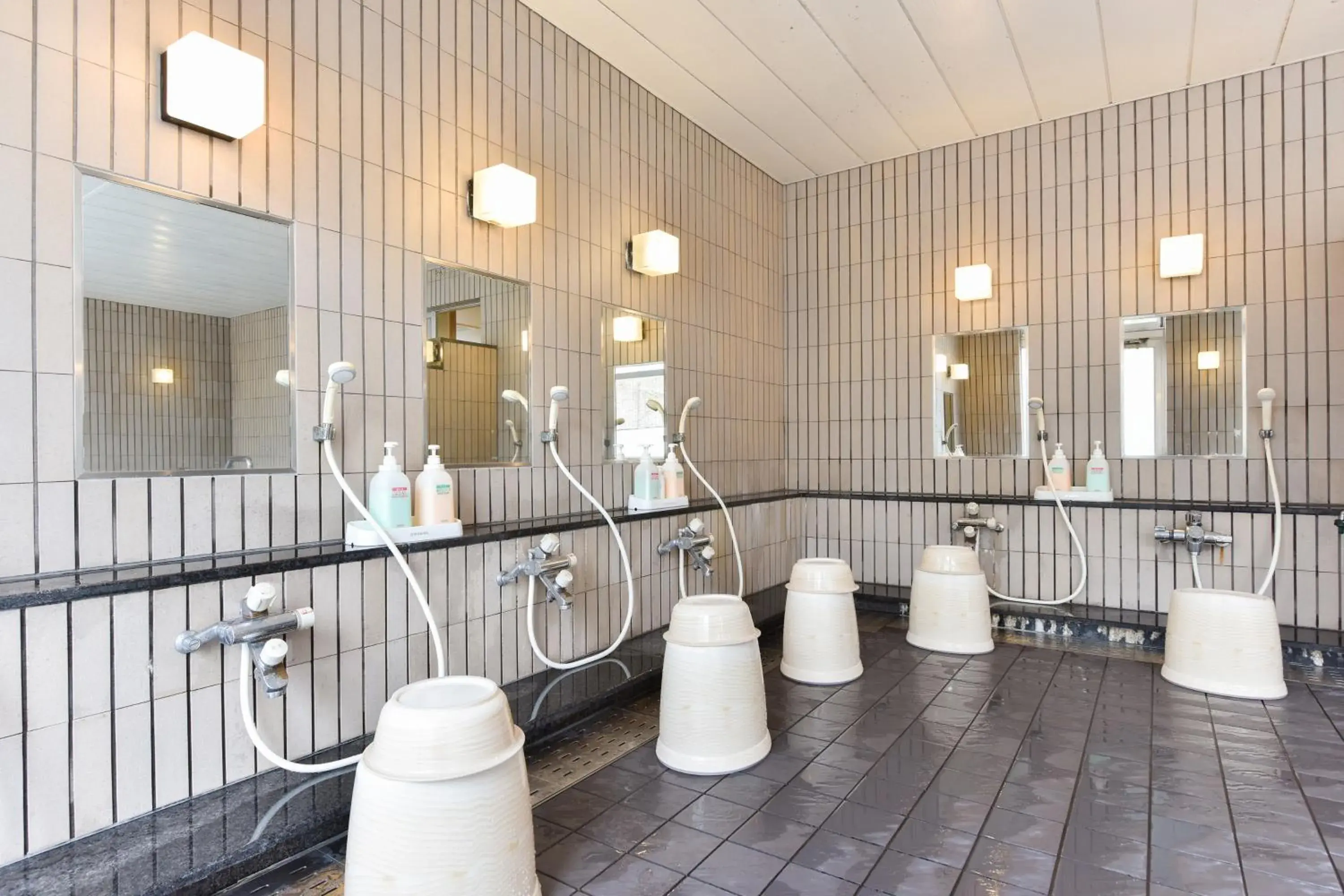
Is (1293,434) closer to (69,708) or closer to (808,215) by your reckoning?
(808,215)

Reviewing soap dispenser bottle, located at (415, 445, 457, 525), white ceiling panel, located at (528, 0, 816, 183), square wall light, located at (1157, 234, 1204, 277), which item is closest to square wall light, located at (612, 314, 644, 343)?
white ceiling panel, located at (528, 0, 816, 183)

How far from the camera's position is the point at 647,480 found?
3143 mm

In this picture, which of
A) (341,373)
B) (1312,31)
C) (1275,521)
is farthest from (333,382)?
(1312,31)

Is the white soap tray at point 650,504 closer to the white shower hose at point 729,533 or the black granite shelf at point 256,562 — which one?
the black granite shelf at point 256,562

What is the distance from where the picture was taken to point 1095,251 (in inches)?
148

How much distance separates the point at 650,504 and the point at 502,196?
137cm

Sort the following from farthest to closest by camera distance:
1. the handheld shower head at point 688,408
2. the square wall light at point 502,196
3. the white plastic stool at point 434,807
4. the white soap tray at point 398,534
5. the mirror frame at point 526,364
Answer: the handheld shower head at point 688,408
the square wall light at point 502,196
the mirror frame at point 526,364
the white soap tray at point 398,534
the white plastic stool at point 434,807

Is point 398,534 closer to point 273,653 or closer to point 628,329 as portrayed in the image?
point 273,653

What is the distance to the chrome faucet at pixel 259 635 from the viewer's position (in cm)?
160

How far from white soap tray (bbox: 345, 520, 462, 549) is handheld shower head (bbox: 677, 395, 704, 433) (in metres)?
1.45

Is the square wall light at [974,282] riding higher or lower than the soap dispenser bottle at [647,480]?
higher

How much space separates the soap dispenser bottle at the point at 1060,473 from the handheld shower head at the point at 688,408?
72.0 inches

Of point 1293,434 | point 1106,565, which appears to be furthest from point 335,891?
point 1293,434

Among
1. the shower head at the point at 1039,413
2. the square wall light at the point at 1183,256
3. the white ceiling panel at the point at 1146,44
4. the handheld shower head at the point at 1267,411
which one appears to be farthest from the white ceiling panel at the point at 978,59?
the handheld shower head at the point at 1267,411
